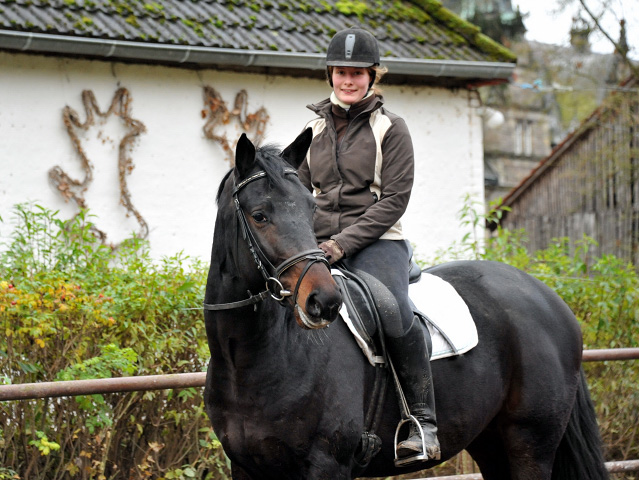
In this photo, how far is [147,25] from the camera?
952cm

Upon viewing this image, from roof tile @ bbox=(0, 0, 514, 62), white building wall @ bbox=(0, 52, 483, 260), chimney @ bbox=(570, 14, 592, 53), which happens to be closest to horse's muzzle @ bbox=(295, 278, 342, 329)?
white building wall @ bbox=(0, 52, 483, 260)

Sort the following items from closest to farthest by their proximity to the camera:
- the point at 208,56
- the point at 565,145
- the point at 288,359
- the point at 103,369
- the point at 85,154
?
1. the point at 288,359
2. the point at 103,369
3. the point at 85,154
4. the point at 208,56
5. the point at 565,145

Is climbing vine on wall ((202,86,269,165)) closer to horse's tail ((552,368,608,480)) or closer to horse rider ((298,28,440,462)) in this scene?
horse rider ((298,28,440,462))

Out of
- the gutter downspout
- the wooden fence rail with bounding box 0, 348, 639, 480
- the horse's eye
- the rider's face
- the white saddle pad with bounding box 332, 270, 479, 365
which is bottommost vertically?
the wooden fence rail with bounding box 0, 348, 639, 480

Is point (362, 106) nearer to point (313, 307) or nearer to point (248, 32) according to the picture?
point (313, 307)

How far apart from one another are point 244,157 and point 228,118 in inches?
268

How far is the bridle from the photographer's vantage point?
10.5 ft

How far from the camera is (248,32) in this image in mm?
10094

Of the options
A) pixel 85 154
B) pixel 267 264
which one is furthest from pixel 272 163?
pixel 85 154

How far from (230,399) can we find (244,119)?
23.0 feet

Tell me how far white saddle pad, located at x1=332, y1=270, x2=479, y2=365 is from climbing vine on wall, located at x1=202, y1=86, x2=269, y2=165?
5772 millimetres

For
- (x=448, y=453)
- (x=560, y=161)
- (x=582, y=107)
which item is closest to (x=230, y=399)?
(x=448, y=453)

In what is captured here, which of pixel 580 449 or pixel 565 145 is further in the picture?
pixel 565 145

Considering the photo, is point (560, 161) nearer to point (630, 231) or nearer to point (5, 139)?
point (630, 231)
